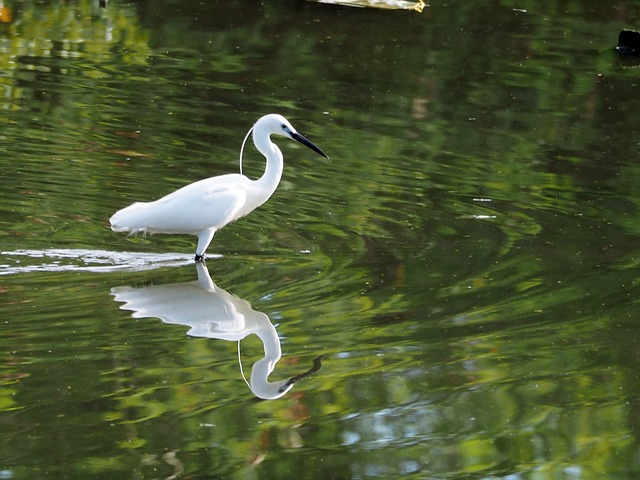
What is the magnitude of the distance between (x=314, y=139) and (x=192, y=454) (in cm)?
655

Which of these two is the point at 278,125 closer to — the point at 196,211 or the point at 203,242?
the point at 196,211

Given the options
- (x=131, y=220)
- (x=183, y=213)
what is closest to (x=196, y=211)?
(x=183, y=213)

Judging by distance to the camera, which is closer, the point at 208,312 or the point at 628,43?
the point at 208,312

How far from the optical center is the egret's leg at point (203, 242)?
8523 millimetres

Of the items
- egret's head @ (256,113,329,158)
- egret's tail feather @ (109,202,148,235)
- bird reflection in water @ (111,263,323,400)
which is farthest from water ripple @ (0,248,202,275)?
egret's head @ (256,113,329,158)

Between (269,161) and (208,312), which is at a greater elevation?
(269,161)

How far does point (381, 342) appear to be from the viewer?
6.91 metres

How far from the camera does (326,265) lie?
8.27 metres

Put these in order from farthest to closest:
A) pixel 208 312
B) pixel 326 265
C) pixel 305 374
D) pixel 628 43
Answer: pixel 628 43
pixel 326 265
pixel 208 312
pixel 305 374

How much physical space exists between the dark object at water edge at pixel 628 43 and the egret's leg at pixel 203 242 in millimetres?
8887

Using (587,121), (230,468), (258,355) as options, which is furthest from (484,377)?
(587,121)

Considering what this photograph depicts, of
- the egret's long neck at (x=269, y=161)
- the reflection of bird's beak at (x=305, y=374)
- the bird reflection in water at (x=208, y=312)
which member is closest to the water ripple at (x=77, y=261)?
the bird reflection in water at (x=208, y=312)

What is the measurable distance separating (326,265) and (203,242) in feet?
2.80

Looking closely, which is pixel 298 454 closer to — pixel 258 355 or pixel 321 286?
pixel 258 355
